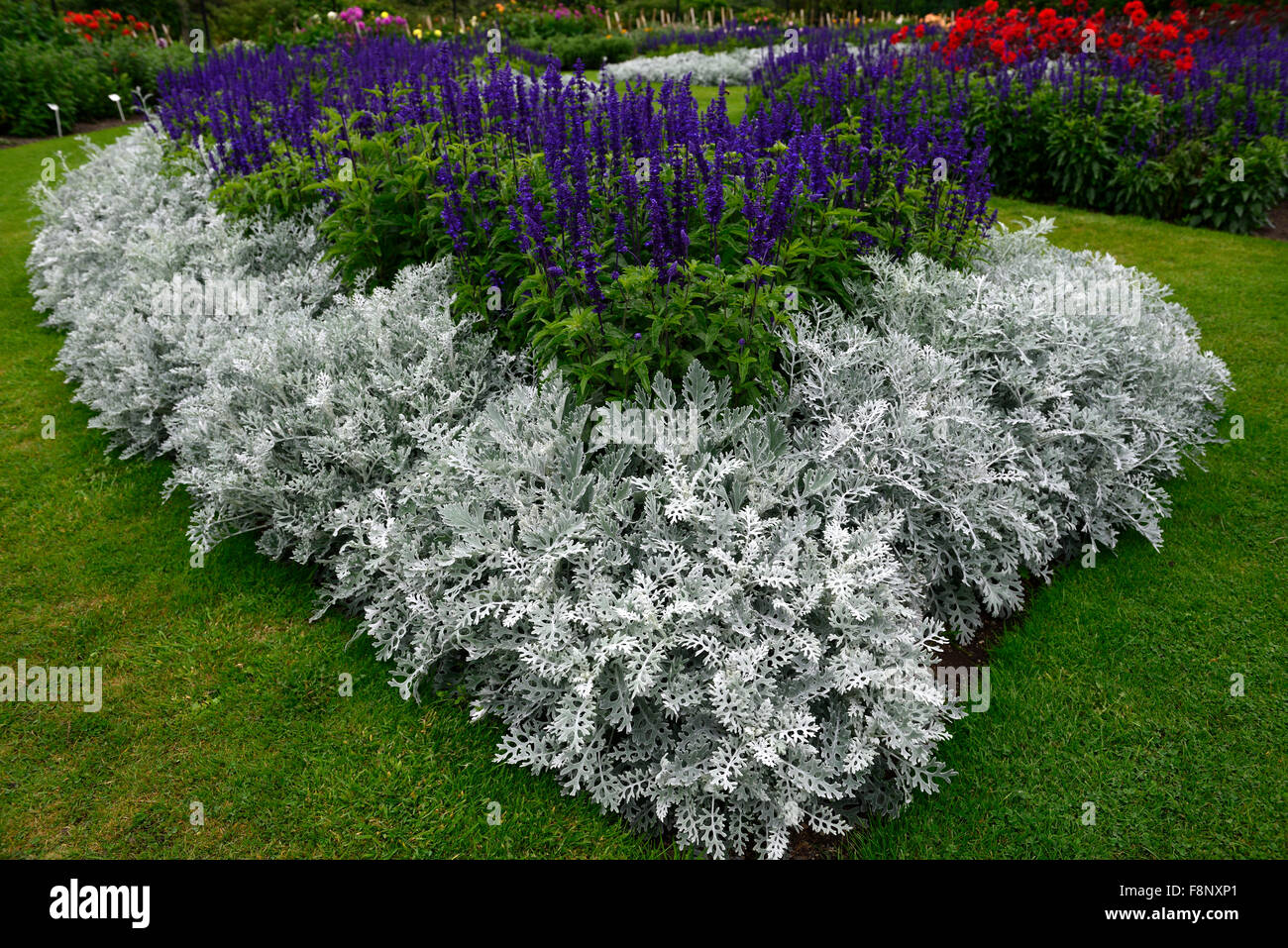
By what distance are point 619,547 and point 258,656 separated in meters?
1.75

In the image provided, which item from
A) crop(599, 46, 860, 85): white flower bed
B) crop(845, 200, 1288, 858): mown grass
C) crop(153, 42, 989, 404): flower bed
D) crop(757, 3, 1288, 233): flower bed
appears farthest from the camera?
crop(599, 46, 860, 85): white flower bed

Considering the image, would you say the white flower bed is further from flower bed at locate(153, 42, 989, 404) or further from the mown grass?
the mown grass

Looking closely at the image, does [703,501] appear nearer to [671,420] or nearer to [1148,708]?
[671,420]

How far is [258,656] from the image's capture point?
3.54 m

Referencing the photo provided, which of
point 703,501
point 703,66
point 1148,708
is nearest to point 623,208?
point 703,501

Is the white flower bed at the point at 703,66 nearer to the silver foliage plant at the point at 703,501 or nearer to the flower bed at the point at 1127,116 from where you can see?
the flower bed at the point at 1127,116

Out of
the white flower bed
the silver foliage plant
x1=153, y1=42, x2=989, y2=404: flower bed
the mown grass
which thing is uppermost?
the white flower bed

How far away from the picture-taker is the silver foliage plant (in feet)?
9.47

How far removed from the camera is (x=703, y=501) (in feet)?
10.6

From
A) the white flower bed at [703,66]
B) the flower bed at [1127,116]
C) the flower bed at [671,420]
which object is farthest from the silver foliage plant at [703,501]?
the white flower bed at [703,66]

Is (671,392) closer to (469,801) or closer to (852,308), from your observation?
(852,308)

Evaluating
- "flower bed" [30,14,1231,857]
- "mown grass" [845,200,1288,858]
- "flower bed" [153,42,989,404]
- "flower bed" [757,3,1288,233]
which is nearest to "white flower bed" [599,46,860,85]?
"flower bed" [757,3,1288,233]

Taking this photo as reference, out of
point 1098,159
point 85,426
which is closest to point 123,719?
point 85,426

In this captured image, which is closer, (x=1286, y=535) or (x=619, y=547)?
(x=619, y=547)
